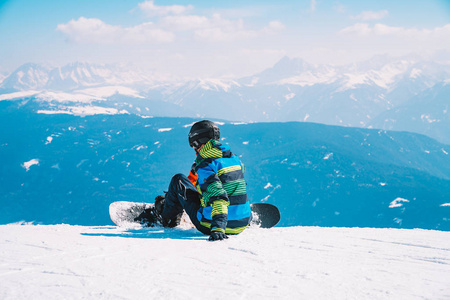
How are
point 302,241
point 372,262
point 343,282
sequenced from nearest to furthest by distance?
point 343,282 < point 372,262 < point 302,241

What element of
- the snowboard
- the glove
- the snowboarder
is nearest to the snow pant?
the snowboarder

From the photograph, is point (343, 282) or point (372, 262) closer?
point (343, 282)

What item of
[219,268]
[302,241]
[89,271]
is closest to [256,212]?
[302,241]

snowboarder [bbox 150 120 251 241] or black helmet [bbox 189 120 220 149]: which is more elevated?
black helmet [bbox 189 120 220 149]

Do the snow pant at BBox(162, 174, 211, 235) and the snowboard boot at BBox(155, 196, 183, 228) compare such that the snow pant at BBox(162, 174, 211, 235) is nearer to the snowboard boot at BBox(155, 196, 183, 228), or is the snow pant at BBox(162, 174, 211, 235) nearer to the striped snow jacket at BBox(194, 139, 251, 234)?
the striped snow jacket at BBox(194, 139, 251, 234)

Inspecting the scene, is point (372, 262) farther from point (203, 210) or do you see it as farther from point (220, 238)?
point (203, 210)

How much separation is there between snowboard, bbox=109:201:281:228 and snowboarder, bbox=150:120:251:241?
1880 mm

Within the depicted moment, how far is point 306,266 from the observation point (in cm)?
466

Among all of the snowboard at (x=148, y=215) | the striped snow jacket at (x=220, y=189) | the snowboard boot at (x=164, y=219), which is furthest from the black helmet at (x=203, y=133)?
the snowboard at (x=148, y=215)

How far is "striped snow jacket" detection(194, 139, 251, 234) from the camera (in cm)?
653

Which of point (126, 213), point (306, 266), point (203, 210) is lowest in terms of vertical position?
point (306, 266)

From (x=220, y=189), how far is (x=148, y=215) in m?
3.70

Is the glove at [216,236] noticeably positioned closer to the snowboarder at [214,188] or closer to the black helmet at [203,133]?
the snowboarder at [214,188]

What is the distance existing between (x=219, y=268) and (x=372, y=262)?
7.73 ft
